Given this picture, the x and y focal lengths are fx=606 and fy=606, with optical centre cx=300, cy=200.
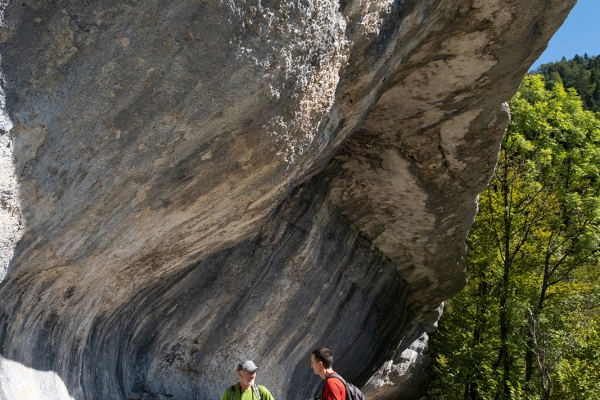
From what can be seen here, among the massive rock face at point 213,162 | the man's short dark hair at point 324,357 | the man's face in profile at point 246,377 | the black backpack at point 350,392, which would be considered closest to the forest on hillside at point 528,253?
the massive rock face at point 213,162

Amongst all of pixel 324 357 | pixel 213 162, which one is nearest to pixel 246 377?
pixel 324 357

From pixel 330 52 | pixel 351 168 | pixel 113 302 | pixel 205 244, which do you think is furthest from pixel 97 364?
pixel 351 168

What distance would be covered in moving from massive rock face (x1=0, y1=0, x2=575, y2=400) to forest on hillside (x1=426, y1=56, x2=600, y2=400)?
4991 millimetres

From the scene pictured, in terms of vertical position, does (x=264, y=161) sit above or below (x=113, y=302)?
above

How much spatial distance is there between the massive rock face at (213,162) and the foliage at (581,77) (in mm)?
32307

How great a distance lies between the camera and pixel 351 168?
6.93m

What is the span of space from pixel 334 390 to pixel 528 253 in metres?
9.98

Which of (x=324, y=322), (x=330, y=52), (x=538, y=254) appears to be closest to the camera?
(x=330, y=52)

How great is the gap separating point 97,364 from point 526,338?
841 centimetres

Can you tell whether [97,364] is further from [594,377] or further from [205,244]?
[594,377]

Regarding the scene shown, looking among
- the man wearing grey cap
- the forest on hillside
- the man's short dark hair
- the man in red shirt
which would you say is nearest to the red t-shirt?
the man in red shirt

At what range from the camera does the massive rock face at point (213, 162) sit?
3.16m

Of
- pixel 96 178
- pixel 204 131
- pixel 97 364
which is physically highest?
pixel 204 131

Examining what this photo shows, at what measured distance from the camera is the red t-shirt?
410 centimetres
